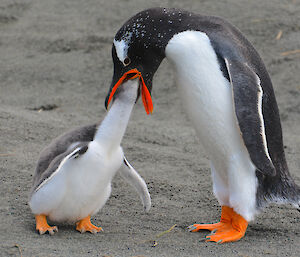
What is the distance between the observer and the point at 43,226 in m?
2.94

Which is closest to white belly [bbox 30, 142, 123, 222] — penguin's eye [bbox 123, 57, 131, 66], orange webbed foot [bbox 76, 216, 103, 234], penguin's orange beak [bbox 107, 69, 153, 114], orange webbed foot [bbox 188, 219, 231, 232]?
orange webbed foot [bbox 76, 216, 103, 234]

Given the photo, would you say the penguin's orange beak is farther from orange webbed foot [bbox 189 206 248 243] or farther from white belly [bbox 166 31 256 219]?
orange webbed foot [bbox 189 206 248 243]

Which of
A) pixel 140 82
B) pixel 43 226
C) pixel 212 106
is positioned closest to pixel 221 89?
pixel 212 106

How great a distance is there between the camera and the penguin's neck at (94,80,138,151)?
2908 millimetres

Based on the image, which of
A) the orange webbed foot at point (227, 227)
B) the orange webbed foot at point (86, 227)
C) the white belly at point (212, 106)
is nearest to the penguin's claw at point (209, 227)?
the orange webbed foot at point (227, 227)

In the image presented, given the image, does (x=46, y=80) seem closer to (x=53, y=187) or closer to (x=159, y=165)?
(x=159, y=165)

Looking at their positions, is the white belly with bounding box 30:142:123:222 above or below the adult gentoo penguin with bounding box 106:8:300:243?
below

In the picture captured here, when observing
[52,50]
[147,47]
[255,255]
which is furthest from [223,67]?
[52,50]

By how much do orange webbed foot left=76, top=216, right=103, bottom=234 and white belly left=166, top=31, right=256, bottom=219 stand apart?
0.76 m

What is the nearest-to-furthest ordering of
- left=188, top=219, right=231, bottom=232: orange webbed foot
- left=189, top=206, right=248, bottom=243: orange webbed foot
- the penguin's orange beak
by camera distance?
the penguin's orange beak < left=189, top=206, right=248, bottom=243: orange webbed foot < left=188, top=219, right=231, bottom=232: orange webbed foot

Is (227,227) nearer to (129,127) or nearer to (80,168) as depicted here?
(80,168)

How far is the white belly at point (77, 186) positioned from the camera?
2863 mm

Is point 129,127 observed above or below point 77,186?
below

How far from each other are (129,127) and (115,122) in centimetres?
236
